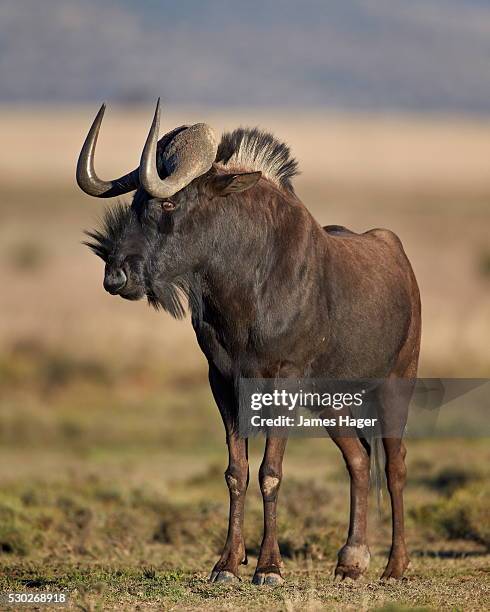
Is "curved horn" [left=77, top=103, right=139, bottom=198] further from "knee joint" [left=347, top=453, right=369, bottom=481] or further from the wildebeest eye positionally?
"knee joint" [left=347, top=453, right=369, bottom=481]

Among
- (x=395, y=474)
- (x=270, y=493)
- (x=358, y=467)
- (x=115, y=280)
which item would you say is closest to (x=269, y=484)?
(x=270, y=493)

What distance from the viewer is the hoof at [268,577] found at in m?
8.90

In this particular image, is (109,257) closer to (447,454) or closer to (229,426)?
(229,426)

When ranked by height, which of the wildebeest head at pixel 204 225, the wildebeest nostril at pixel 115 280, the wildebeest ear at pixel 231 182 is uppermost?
the wildebeest ear at pixel 231 182

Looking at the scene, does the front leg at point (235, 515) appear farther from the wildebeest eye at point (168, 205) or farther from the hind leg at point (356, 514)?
Answer: the wildebeest eye at point (168, 205)

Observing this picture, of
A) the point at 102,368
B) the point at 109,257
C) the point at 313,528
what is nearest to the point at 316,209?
the point at 102,368

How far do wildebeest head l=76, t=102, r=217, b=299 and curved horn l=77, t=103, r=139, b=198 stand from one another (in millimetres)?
16

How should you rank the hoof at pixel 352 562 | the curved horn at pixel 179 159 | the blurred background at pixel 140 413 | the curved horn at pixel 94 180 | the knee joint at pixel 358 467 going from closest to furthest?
the curved horn at pixel 179 159, the curved horn at pixel 94 180, the hoof at pixel 352 562, the knee joint at pixel 358 467, the blurred background at pixel 140 413

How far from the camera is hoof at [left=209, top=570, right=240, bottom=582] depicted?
9.03m

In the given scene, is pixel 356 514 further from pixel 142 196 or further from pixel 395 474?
pixel 142 196

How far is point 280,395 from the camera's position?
9.06m

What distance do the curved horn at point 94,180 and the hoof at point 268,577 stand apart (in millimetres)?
2600

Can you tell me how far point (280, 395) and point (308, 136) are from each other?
→ 8565 centimetres

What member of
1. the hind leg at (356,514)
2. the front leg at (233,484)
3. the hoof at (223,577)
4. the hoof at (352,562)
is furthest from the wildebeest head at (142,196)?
the hoof at (352,562)
